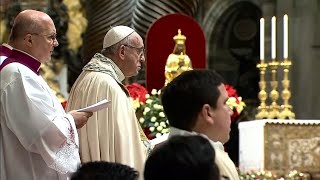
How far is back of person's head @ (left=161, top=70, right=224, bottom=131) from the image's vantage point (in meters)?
3.44

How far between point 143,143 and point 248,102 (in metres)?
10.9

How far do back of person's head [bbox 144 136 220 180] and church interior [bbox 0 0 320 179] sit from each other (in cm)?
234

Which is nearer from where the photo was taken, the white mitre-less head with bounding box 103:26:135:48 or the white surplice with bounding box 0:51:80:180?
the white surplice with bounding box 0:51:80:180

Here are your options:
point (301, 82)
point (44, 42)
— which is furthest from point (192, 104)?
point (301, 82)

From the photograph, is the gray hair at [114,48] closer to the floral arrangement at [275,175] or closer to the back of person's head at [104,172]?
the back of person's head at [104,172]

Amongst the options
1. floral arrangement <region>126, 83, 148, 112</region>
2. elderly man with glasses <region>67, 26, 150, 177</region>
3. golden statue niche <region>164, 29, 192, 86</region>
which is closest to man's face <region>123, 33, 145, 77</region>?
elderly man with glasses <region>67, 26, 150, 177</region>

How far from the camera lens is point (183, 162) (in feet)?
8.85

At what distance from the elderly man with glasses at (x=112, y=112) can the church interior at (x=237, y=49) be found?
0.60m

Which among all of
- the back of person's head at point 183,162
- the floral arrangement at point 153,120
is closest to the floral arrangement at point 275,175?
the floral arrangement at point 153,120

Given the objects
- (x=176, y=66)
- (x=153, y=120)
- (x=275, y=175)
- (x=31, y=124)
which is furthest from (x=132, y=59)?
(x=275, y=175)

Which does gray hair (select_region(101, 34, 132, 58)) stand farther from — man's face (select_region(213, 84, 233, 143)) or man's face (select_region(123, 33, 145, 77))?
man's face (select_region(213, 84, 233, 143))

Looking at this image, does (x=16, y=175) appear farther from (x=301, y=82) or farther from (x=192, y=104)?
(x=301, y=82)

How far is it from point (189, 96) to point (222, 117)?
0.51 feet

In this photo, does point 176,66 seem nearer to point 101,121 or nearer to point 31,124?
point 101,121
